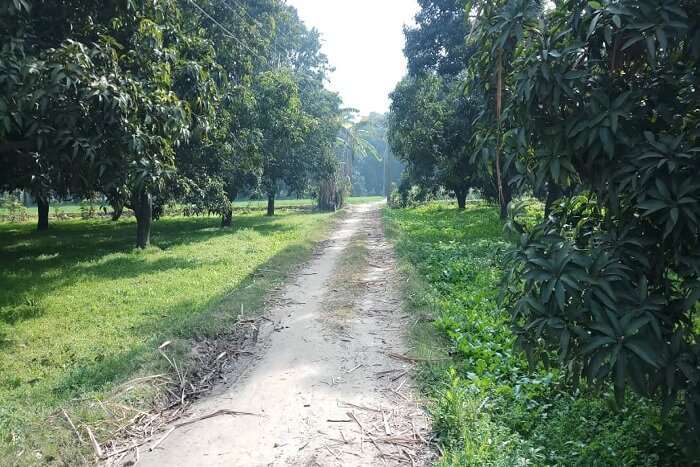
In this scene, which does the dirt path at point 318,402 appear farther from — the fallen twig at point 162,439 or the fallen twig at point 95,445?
the fallen twig at point 95,445

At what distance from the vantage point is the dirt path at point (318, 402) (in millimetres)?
3672

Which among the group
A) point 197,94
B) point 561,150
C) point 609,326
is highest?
point 197,94

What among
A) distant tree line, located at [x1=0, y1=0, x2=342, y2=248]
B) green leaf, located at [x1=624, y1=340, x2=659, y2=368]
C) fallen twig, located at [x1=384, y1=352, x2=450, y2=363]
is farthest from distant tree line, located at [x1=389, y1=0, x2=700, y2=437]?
distant tree line, located at [x1=0, y1=0, x2=342, y2=248]

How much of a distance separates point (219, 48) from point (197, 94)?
21.9 feet

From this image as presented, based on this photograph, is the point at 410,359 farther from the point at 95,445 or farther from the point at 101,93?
the point at 101,93

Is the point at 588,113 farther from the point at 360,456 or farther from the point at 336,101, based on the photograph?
the point at 336,101

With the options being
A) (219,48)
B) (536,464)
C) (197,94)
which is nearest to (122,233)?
(219,48)

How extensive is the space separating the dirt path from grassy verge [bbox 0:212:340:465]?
0.83 meters

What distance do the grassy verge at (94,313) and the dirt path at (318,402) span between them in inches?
32.5

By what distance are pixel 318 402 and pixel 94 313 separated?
15.3 ft

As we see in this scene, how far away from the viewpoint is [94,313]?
293 inches

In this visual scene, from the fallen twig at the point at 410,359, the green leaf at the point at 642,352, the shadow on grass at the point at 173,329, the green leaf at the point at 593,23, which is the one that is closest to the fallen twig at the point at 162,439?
the shadow on grass at the point at 173,329

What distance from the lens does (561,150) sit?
2.94 metres

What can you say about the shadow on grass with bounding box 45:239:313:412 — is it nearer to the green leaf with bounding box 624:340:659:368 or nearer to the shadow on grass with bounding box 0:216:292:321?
the shadow on grass with bounding box 0:216:292:321
